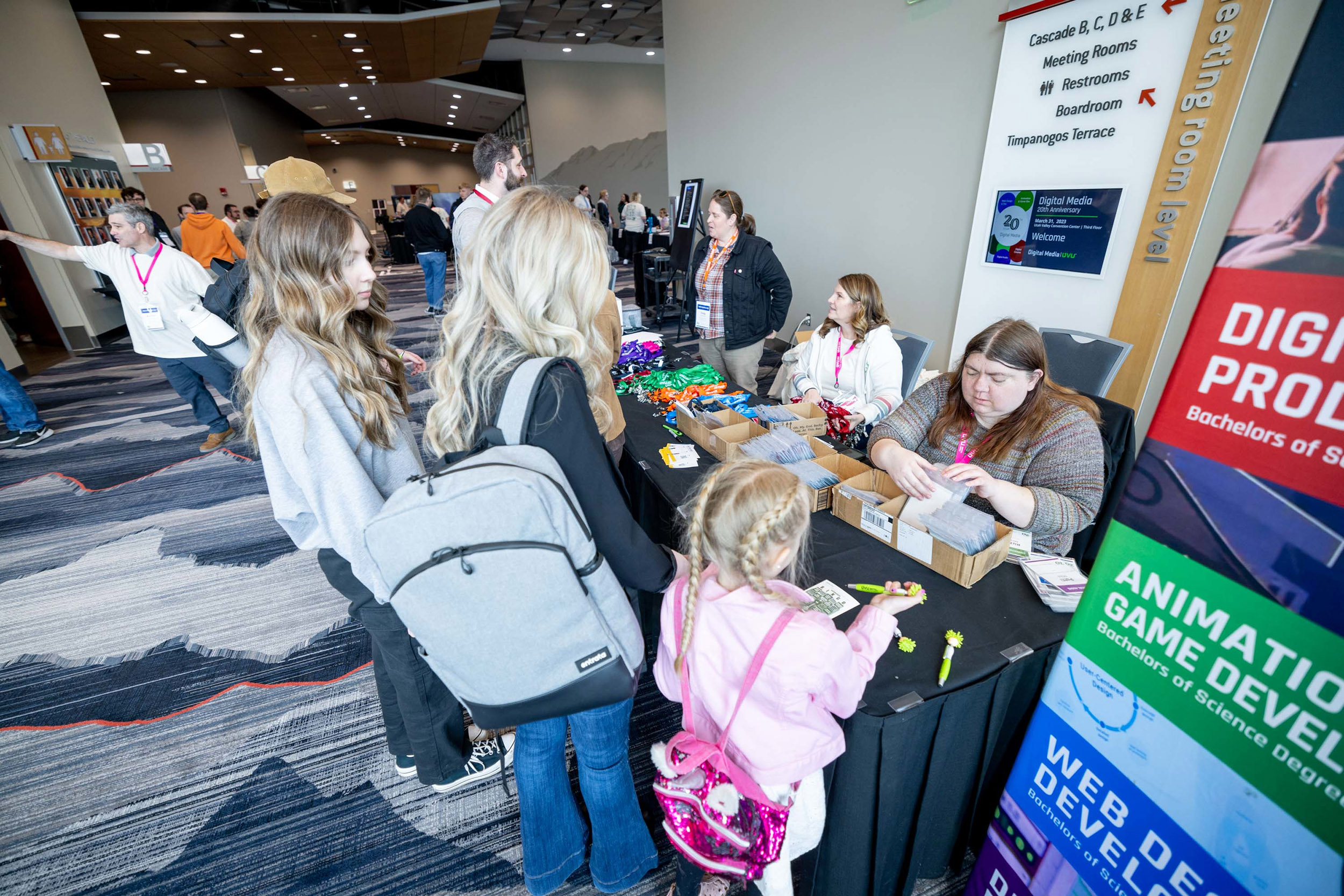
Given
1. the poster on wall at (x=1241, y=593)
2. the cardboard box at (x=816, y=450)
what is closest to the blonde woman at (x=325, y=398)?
the cardboard box at (x=816, y=450)

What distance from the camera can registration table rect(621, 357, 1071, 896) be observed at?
1027 mm

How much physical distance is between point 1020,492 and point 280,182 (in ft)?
9.37

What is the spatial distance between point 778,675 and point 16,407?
5.98 meters

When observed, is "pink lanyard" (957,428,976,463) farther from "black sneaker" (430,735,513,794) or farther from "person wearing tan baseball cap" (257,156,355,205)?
"person wearing tan baseball cap" (257,156,355,205)

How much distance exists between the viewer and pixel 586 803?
1.30 m

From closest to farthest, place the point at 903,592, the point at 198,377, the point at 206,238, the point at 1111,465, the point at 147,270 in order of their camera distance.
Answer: the point at 903,592, the point at 1111,465, the point at 147,270, the point at 198,377, the point at 206,238

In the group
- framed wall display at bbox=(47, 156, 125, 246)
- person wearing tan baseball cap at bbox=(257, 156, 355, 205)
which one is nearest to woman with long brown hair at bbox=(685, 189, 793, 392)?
person wearing tan baseball cap at bbox=(257, 156, 355, 205)

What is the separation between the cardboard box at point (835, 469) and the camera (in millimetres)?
1598

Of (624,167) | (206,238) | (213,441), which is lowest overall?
(213,441)

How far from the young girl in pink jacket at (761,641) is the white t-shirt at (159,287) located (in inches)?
146

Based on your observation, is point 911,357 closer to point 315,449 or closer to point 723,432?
point 723,432

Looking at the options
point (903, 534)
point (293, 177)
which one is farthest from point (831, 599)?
point (293, 177)

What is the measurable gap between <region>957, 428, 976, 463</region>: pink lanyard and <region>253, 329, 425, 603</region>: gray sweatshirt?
1.51 metres

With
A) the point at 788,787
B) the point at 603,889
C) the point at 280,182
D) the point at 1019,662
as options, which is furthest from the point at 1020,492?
the point at 280,182
